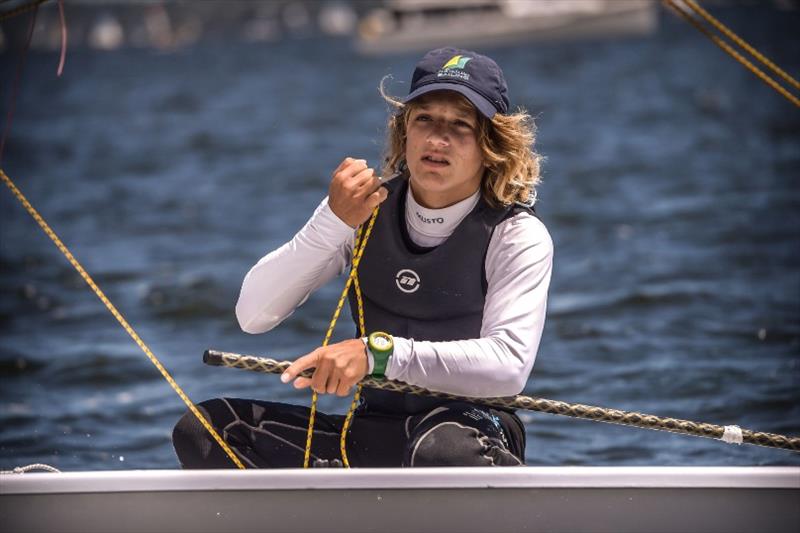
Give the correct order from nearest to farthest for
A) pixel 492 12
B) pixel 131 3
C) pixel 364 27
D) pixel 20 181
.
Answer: pixel 20 181, pixel 492 12, pixel 364 27, pixel 131 3

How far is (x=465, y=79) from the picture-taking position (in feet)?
7.82

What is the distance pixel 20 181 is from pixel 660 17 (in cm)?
5822

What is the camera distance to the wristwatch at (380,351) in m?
2.25

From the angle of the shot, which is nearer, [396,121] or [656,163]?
[396,121]

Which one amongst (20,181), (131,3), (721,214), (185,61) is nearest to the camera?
(721,214)

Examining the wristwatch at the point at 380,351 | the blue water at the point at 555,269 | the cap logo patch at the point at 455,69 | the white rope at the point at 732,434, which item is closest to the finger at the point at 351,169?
the cap logo patch at the point at 455,69

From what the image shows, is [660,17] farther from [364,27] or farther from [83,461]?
[83,461]

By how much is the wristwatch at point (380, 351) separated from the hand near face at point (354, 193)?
0.93 feet

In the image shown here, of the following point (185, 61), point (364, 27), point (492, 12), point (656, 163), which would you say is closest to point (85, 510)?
point (656, 163)

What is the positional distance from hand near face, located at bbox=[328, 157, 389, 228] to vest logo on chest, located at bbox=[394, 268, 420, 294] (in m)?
0.16

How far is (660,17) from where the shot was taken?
234 ft

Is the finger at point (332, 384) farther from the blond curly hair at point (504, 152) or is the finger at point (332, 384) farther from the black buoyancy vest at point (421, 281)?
the blond curly hair at point (504, 152)

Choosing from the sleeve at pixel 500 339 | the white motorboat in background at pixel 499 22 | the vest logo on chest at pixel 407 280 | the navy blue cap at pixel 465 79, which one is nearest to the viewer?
the sleeve at pixel 500 339

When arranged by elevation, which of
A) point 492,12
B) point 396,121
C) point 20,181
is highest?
point 492,12
